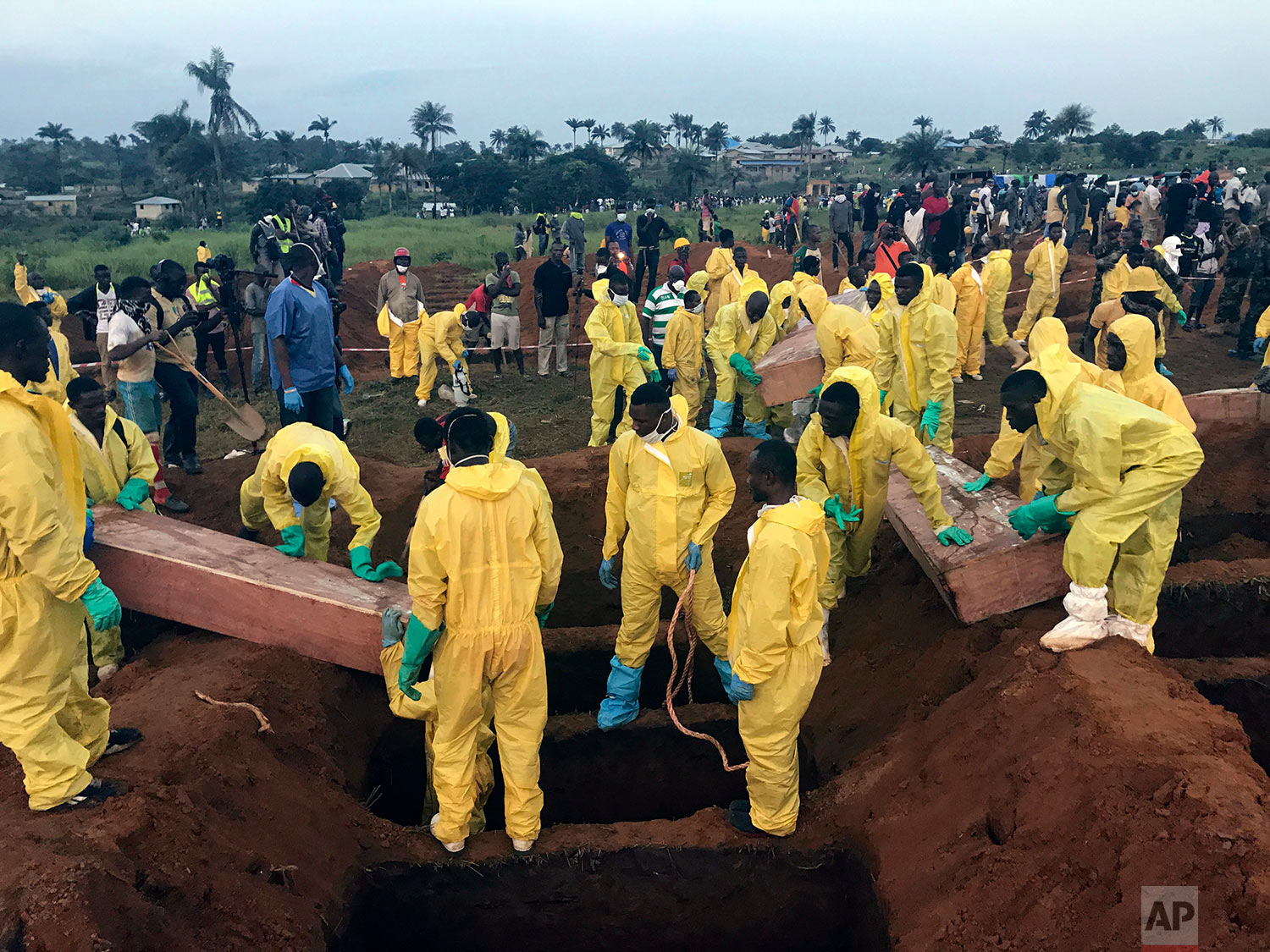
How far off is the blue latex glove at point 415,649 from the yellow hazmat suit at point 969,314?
345 inches

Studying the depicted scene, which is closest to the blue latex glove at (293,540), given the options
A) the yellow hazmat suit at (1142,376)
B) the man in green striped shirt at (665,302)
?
the man in green striped shirt at (665,302)

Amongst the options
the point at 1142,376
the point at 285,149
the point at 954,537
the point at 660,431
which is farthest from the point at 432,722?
the point at 285,149

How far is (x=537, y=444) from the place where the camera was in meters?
10.8

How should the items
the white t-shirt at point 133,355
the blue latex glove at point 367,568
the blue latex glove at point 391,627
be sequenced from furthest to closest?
the white t-shirt at point 133,355
the blue latex glove at point 367,568
the blue latex glove at point 391,627

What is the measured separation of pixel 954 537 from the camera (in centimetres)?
536

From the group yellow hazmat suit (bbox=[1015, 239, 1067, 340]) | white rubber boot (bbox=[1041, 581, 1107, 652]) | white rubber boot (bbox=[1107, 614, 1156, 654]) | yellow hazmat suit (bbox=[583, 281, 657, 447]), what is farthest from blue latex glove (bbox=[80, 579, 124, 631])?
yellow hazmat suit (bbox=[1015, 239, 1067, 340])

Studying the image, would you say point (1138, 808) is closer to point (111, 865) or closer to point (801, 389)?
point (111, 865)

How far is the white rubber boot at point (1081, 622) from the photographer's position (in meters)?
4.48

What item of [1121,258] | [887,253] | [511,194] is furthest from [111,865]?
[511,194]

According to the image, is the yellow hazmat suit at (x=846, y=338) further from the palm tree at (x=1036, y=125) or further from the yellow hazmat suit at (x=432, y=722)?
the palm tree at (x=1036, y=125)

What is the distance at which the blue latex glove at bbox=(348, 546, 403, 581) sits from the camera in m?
5.61

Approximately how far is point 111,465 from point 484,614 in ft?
11.1

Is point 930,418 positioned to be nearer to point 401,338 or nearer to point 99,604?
point 99,604

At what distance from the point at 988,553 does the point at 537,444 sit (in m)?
6.63
